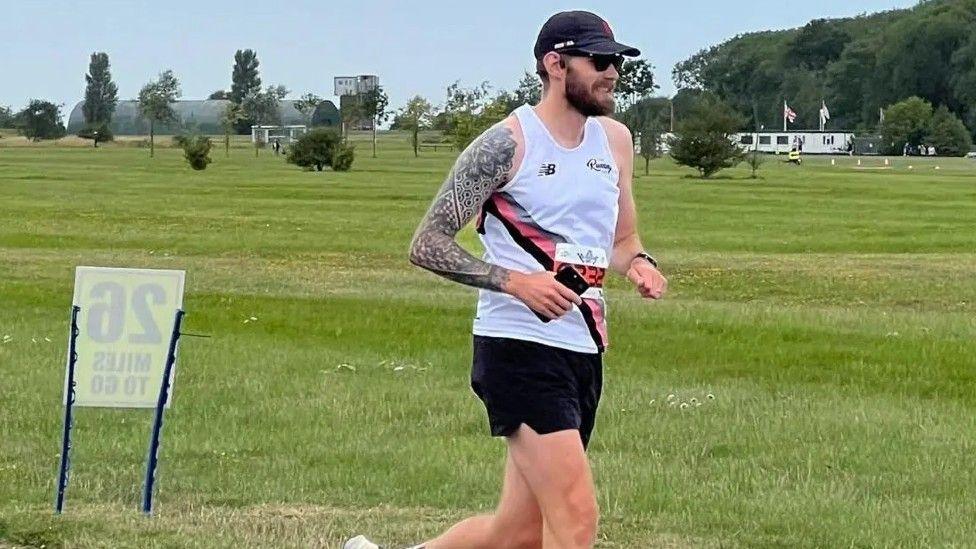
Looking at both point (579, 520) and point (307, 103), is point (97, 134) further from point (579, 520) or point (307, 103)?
point (579, 520)

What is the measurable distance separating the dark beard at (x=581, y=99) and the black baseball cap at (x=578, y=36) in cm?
9

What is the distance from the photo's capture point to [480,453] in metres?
8.88

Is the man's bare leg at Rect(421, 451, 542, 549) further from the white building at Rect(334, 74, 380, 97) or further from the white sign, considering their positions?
the white building at Rect(334, 74, 380, 97)

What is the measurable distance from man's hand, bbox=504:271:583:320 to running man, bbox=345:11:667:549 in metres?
0.08

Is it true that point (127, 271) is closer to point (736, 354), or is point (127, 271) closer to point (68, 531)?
point (68, 531)

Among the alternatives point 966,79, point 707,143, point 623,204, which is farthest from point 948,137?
point 623,204

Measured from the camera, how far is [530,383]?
499 cm

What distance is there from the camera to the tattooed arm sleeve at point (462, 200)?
16.4 feet

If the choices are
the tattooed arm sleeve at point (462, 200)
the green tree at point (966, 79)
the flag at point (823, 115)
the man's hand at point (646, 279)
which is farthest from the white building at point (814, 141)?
the tattooed arm sleeve at point (462, 200)

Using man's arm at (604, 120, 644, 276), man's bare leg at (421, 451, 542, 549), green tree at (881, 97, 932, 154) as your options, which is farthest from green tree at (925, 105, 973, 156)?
man's bare leg at (421, 451, 542, 549)

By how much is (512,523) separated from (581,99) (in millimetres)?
1357

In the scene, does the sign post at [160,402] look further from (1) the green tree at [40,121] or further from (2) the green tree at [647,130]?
(1) the green tree at [40,121]

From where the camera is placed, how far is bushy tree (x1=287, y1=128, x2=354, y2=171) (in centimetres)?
7388

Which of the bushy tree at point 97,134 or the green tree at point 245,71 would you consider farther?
the green tree at point 245,71
